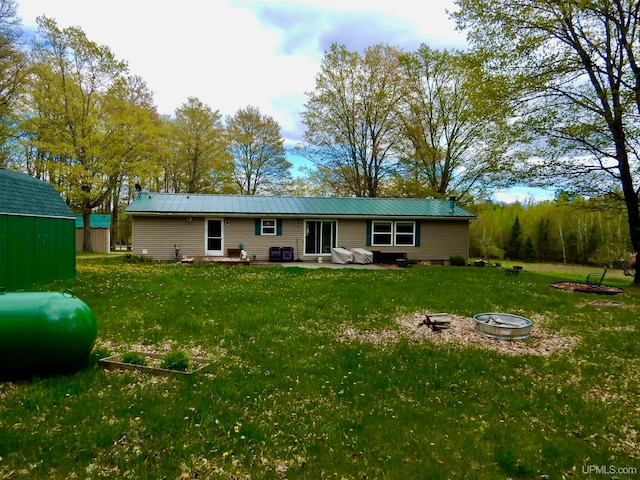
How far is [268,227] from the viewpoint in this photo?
17594 mm

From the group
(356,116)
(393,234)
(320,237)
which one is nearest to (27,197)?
(320,237)

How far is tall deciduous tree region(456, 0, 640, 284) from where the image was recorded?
1170cm

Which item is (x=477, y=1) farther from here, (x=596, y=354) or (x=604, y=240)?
(x=604, y=240)

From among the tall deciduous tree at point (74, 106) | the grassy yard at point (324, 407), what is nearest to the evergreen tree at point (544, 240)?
the grassy yard at point (324, 407)

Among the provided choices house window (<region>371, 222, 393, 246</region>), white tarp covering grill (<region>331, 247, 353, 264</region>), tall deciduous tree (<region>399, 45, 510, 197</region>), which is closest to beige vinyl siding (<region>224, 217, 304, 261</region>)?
white tarp covering grill (<region>331, 247, 353, 264</region>)

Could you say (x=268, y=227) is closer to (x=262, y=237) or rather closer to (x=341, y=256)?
(x=262, y=237)

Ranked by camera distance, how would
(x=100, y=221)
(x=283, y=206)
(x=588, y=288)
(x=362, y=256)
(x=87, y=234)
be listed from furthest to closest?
(x=100, y=221) → (x=87, y=234) → (x=283, y=206) → (x=362, y=256) → (x=588, y=288)

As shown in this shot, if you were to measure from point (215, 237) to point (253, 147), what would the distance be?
14721 mm

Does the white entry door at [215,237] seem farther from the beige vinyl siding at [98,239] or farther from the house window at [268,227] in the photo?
the beige vinyl siding at [98,239]

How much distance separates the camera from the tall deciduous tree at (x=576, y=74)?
11703 mm

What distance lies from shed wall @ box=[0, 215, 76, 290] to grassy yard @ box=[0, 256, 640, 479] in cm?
370

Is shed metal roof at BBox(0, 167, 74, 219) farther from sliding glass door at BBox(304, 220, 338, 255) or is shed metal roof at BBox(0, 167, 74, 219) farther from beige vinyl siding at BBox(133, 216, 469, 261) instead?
sliding glass door at BBox(304, 220, 338, 255)

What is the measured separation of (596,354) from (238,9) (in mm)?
11549

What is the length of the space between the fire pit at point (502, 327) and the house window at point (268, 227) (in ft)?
41.3
